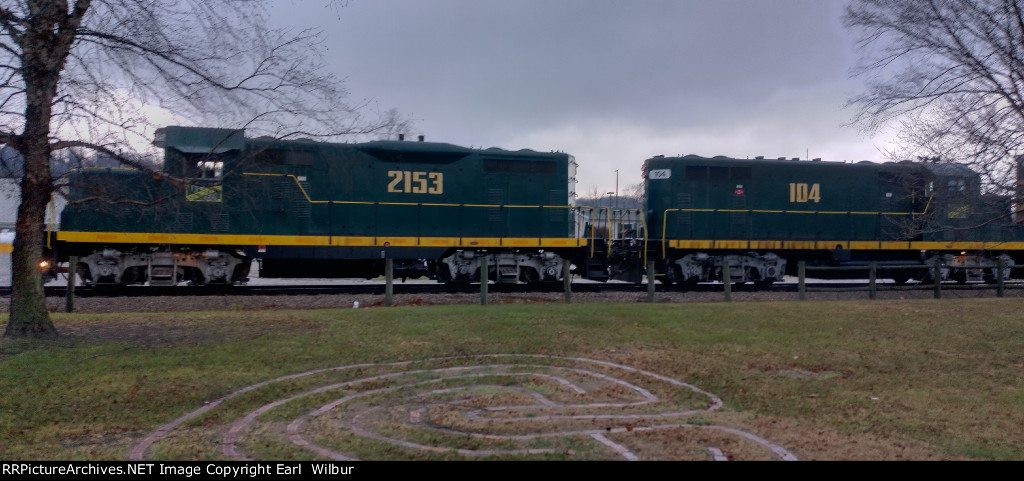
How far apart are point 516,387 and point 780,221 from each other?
1582 cm

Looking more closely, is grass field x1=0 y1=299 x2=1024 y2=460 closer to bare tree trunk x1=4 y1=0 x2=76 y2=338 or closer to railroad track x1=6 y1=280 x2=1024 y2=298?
bare tree trunk x1=4 y1=0 x2=76 y2=338

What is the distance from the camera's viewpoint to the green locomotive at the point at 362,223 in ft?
50.1

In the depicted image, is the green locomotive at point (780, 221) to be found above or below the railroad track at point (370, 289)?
above

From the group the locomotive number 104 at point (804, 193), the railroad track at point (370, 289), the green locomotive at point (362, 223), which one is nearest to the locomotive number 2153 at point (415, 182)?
the green locomotive at point (362, 223)

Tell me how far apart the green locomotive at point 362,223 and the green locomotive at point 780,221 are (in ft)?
11.0

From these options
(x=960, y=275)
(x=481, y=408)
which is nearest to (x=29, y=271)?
(x=481, y=408)

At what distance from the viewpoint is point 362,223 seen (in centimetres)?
1680

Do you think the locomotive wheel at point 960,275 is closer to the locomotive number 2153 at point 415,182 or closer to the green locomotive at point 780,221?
the green locomotive at point 780,221

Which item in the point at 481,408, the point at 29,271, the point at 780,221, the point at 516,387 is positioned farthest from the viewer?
the point at 780,221

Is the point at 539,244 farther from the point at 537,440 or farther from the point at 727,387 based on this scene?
the point at 537,440

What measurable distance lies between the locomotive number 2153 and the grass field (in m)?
6.86

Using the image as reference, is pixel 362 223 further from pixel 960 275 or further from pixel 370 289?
pixel 960 275

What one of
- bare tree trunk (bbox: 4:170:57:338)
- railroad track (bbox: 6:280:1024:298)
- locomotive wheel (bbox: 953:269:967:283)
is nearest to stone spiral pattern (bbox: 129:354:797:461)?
bare tree trunk (bbox: 4:170:57:338)

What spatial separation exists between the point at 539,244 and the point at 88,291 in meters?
10.8
